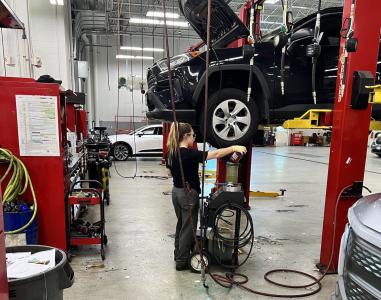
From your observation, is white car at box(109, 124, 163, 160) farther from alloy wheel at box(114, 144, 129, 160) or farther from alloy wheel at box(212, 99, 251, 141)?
alloy wheel at box(212, 99, 251, 141)

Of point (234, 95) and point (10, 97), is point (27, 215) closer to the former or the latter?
point (10, 97)

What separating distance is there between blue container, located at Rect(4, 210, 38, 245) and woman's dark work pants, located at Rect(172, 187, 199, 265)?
4.72 feet

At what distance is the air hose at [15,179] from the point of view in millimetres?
3152

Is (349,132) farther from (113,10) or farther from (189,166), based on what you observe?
(113,10)

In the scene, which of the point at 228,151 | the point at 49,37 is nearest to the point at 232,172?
the point at 228,151

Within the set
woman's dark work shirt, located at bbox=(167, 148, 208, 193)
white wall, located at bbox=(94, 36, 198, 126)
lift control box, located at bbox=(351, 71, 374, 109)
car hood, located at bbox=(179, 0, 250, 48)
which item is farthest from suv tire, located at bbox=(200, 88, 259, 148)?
white wall, located at bbox=(94, 36, 198, 126)

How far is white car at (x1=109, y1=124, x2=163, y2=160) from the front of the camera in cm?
1180

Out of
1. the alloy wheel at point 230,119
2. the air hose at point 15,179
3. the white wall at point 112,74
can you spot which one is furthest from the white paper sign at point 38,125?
the white wall at point 112,74

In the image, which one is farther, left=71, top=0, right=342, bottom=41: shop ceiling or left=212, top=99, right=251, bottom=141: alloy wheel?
left=71, top=0, right=342, bottom=41: shop ceiling

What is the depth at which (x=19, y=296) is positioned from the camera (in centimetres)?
186

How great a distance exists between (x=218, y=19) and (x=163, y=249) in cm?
308

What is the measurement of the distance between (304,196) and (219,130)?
141 inches

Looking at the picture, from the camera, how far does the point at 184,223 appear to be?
3197 mm

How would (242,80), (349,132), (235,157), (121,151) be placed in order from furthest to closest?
(121,151), (242,80), (235,157), (349,132)
